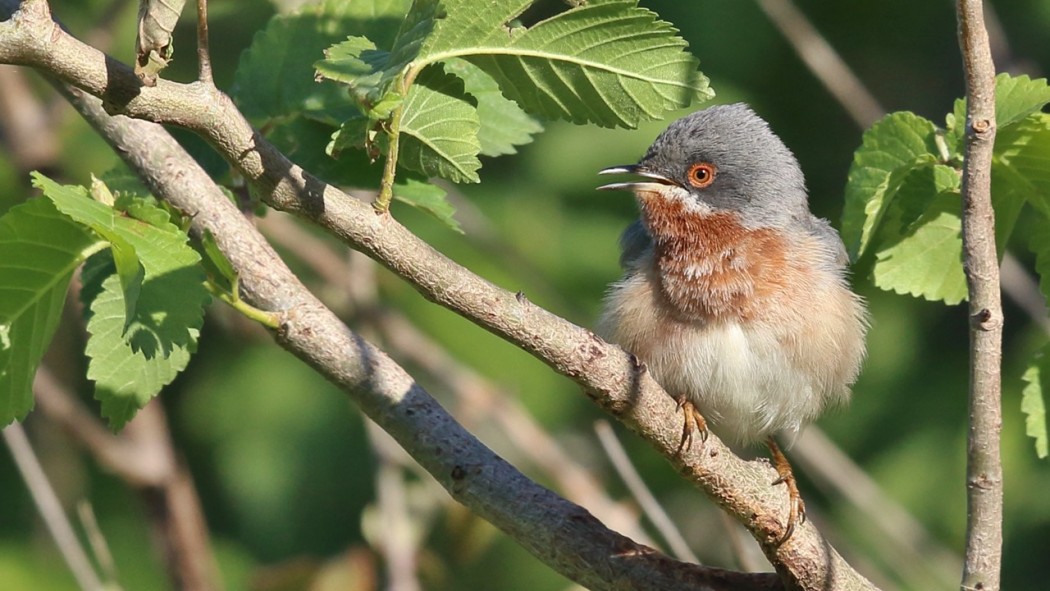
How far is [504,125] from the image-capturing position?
326 centimetres

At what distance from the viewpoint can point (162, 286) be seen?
233 centimetres

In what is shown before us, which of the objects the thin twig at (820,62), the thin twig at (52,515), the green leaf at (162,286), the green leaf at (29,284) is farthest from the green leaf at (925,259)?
the thin twig at (52,515)

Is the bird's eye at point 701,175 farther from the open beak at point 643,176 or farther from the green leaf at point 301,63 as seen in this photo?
the green leaf at point 301,63

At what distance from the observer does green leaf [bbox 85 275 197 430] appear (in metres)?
2.58

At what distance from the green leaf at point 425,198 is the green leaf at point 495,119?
197 mm

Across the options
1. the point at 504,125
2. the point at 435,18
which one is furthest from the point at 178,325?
the point at 504,125

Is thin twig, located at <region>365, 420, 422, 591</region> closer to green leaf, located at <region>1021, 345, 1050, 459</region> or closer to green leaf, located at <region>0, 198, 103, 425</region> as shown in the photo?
green leaf, located at <region>0, 198, 103, 425</region>

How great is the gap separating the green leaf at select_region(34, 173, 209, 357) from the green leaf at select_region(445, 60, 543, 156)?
1.04 m

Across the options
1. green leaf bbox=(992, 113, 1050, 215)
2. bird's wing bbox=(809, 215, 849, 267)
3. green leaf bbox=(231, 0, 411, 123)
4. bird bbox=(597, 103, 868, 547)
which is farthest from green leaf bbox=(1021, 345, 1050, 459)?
green leaf bbox=(231, 0, 411, 123)

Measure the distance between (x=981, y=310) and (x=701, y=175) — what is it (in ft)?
6.86

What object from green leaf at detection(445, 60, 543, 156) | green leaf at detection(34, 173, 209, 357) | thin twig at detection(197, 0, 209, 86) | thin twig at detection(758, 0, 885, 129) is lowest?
green leaf at detection(34, 173, 209, 357)

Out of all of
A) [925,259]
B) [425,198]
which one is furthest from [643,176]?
[425,198]

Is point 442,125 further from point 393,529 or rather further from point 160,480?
point 160,480

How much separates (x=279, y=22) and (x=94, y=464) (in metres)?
4.59
